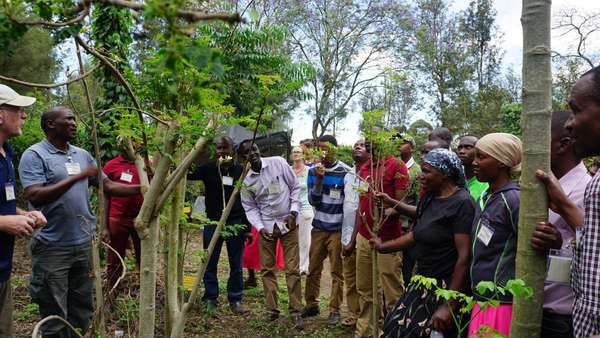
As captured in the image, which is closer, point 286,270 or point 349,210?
point 349,210

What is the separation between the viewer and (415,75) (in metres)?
26.6

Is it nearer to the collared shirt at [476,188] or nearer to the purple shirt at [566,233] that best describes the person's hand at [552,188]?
the purple shirt at [566,233]

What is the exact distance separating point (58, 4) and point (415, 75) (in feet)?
86.4

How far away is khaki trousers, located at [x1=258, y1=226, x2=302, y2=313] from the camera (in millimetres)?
5438

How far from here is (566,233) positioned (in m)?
2.05

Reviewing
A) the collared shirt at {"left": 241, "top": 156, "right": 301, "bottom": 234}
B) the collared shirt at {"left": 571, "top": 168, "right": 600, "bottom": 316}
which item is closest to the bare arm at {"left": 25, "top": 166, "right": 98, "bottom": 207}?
the collared shirt at {"left": 241, "top": 156, "right": 301, "bottom": 234}

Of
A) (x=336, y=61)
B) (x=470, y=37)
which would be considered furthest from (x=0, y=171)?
(x=470, y=37)

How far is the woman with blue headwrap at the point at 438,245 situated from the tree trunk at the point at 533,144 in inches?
46.1

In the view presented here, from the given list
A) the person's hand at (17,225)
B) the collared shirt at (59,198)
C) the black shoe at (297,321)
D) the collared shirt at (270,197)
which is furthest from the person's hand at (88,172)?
the black shoe at (297,321)

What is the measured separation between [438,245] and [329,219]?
2423mm

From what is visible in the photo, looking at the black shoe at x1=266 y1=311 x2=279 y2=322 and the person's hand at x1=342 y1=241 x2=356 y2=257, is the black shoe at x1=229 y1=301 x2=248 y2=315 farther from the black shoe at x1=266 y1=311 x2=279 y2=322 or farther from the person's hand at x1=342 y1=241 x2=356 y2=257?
the person's hand at x1=342 y1=241 x2=356 y2=257

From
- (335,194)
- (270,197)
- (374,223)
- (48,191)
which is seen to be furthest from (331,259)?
(48,191)

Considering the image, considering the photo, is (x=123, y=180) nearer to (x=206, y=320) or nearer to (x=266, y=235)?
(x=266, y=235)

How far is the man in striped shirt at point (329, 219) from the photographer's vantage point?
17.9ft
